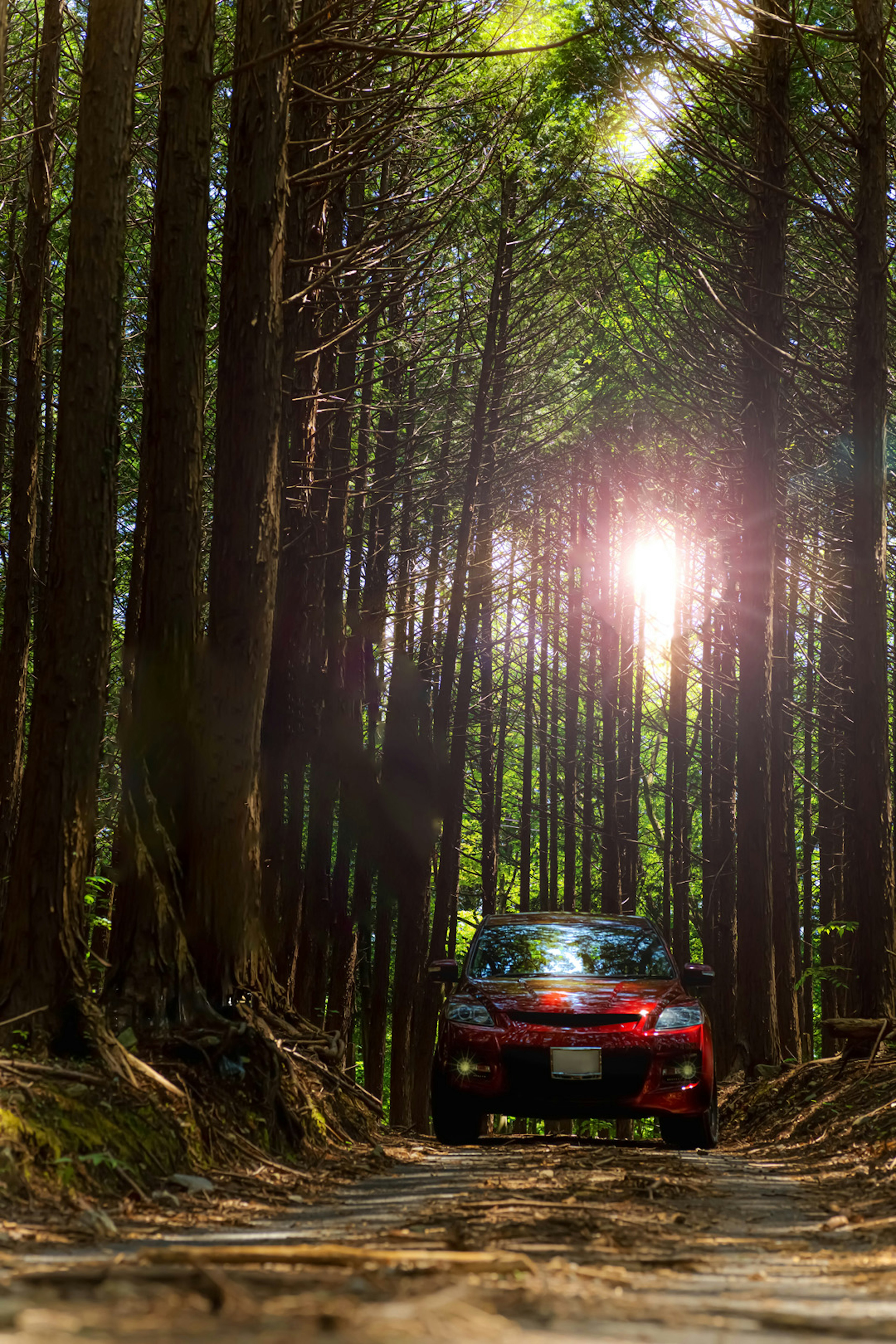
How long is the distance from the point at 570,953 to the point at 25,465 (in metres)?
8.31

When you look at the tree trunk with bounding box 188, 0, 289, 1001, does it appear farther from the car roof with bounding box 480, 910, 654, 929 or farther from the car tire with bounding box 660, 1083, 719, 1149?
the car tire with bounding box 660, 1083, 719, 1149

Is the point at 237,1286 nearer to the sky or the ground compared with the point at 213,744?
nearer to the ground

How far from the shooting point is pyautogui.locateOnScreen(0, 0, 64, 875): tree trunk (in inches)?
545

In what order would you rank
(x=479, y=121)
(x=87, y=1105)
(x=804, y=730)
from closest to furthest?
(x=87, y=1105)
(x=479, y=121)
(x=804, y=730)

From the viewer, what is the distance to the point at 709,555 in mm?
23344

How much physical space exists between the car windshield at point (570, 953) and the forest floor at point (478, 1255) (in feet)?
6.71

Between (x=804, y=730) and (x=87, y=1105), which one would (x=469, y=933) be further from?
(x=87, y=1105)

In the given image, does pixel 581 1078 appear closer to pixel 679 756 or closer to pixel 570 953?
pixel 570 953

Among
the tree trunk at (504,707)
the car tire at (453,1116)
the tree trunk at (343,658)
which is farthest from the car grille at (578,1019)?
the tree trunk at (504,707)

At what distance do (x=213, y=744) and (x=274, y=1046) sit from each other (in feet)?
6.17

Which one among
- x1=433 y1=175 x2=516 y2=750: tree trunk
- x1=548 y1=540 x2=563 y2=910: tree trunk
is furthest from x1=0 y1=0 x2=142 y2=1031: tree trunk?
x1=548 y1=540 x2=563 y2=910: tree trunk

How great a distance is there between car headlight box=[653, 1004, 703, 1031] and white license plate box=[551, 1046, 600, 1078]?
1.65ft

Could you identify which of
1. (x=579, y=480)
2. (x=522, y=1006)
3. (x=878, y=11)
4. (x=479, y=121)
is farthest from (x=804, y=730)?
(x=522, y=1006)

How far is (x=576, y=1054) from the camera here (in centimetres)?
855
